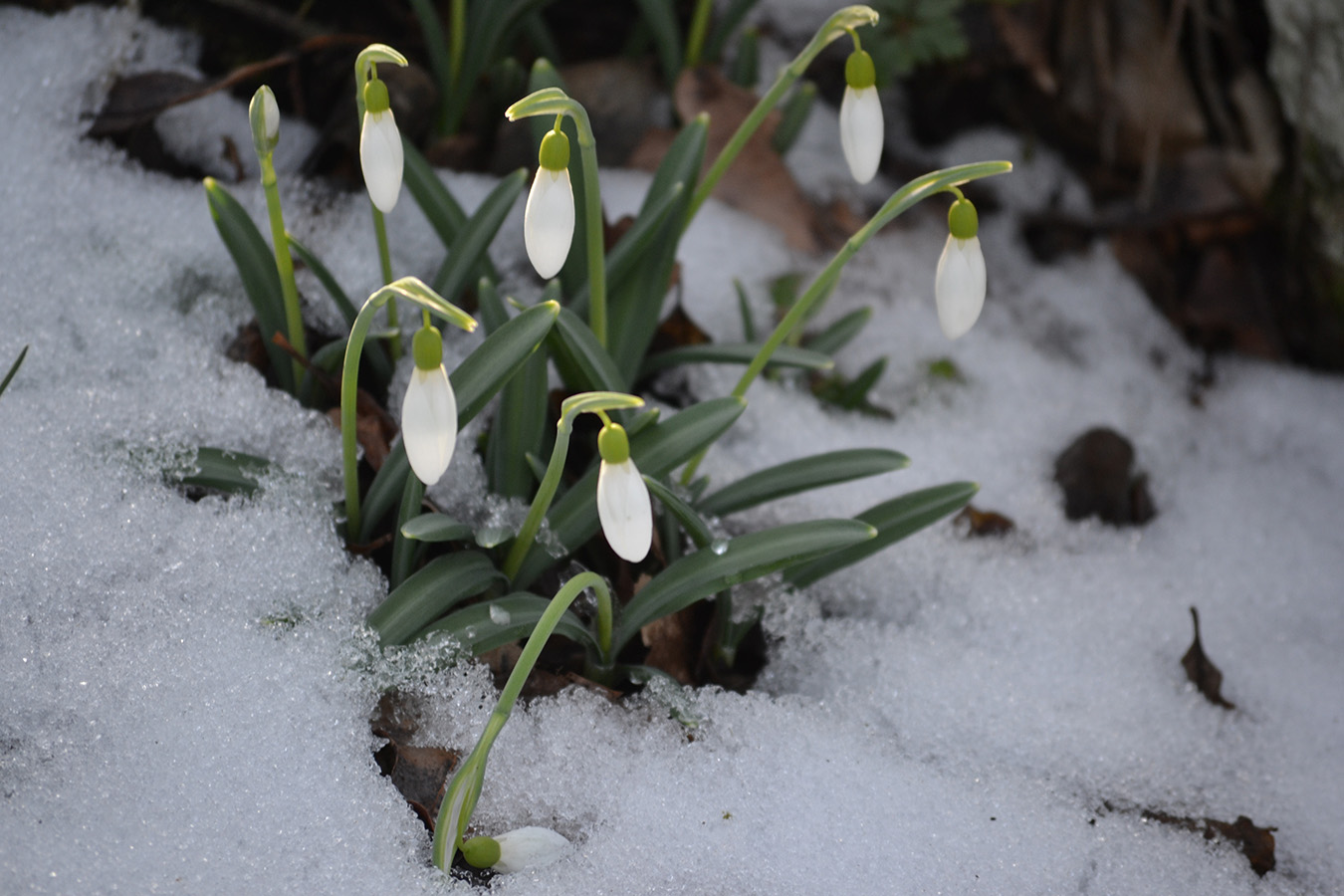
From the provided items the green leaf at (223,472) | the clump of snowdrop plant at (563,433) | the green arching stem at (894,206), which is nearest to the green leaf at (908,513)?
the clump of snowdrop plant at (563,433)

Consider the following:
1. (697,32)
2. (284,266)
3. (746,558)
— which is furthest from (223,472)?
(697,32)

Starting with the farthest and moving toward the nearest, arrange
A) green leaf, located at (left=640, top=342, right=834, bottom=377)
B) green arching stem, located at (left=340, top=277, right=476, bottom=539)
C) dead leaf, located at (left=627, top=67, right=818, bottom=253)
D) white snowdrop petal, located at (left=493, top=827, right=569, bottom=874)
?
dead leaf, located at (left=627, top=67, right=818, bottom=253) → green leaf, located at (left=640, top=342, right=834, bottom=377) → white snowdrop petal, located at (left=493, top=827, right=569, bottom=874) → green arching stem, located at (left=340, top=277, right=476, bottom=539)

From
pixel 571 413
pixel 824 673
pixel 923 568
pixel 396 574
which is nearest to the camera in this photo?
pixel 571 413

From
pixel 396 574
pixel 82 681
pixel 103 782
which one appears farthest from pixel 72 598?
pixel 396 574

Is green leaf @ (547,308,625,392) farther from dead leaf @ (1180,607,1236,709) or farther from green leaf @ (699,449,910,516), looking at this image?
dead leaf @ (1180,607,1236,709)

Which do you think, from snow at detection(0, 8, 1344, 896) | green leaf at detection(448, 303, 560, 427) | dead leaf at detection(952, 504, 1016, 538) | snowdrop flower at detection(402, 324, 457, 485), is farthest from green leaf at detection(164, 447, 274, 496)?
dead leaf at detection(952, 504, 1016, 538)

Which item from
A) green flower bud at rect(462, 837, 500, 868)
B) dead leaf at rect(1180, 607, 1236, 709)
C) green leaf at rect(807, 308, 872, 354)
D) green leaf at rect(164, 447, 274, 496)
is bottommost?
dead leaf at rect(1180, 607, 1236, 709)

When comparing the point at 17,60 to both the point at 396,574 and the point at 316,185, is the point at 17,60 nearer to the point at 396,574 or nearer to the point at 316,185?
the point at 316,185
